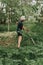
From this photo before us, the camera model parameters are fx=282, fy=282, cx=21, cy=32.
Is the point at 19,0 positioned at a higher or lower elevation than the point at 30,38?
higher

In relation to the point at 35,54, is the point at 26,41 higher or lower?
lower

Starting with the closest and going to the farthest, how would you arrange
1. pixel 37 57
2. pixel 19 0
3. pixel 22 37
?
pixel 37 57 → pixel 22 37 → pixel 19 0

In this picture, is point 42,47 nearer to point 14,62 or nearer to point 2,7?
point 14,62

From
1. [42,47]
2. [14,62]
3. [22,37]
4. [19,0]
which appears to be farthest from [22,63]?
[19,0]

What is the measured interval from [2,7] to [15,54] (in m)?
8.41

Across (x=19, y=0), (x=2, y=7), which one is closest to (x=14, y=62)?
(x=19, y=0)

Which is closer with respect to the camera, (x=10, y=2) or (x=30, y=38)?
(x=30, y=38)

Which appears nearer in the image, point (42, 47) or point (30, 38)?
point (42, 47)

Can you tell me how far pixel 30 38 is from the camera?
12930 millimetres

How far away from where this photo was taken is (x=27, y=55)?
895 centimetres

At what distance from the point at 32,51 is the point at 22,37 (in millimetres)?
3482

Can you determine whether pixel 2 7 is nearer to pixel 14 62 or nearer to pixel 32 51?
pixel 32 51

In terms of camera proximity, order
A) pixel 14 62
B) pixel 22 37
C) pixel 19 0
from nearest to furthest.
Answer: pixel 14 62 → pixel 22 37 → pixel 19 0

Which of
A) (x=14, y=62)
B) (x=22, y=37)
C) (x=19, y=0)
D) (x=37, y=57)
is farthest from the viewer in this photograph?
(x=19, y=0)
